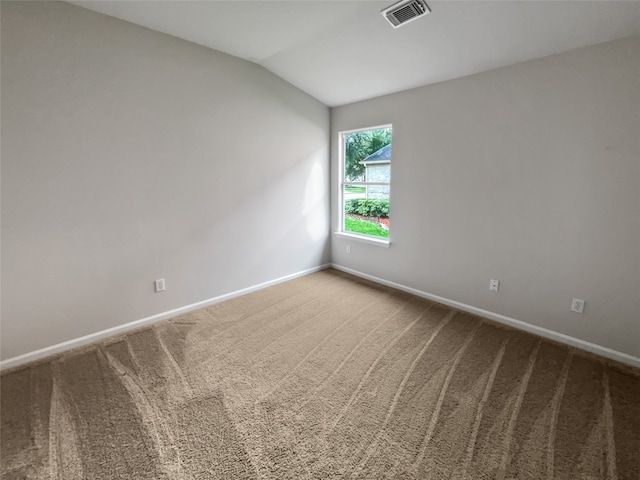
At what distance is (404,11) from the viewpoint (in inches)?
82.4

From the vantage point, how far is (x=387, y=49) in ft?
8.43

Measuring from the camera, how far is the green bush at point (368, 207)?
376 centimetres

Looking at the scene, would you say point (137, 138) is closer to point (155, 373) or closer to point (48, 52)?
point (48, 52)

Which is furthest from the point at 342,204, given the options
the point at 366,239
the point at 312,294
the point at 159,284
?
the point at 159,284

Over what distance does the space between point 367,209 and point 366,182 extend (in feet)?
1.23

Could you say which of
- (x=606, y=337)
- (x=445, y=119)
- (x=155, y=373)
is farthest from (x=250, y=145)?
(x=606, y=337)

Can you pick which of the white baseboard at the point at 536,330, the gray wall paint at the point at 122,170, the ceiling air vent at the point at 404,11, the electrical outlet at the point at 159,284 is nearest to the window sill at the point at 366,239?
the white baseboard at the point at 536,330

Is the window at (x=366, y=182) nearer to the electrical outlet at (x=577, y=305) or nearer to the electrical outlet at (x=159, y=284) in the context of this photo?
the electrical outlet at (x=577, y=305)

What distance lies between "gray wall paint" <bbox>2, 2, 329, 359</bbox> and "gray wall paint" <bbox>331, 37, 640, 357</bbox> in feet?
5.72

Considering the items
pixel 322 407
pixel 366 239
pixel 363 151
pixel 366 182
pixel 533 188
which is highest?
pixel 363 151

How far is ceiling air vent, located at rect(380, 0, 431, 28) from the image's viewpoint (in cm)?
201

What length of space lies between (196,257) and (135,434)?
1.70 metres

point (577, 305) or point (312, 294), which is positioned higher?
point (577, 305)

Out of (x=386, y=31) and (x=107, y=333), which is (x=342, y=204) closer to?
(x=386, y=31)
